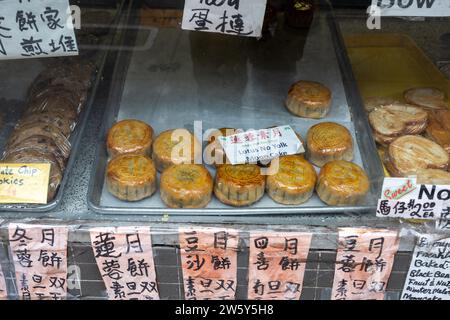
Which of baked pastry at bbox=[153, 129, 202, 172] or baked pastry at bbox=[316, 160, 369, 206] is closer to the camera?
baked pastry at bbox=[316, 160, 369, 206]

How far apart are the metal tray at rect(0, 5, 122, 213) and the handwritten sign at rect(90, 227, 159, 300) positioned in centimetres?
22

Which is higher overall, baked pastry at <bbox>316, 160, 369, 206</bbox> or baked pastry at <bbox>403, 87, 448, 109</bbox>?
baked pastry at <bbox>403, 87, 448, 109</bbox>

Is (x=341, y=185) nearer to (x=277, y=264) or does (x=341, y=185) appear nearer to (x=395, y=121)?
(x=277, y=264)

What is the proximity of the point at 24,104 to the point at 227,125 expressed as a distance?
2.86 feet

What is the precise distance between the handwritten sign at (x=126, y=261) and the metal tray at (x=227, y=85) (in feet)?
0.45

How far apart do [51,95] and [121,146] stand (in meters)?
0.47

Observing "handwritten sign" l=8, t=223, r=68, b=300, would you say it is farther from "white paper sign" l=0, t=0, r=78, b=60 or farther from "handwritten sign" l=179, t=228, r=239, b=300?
"white paper sign" l=0, t=0, r=78, b=60

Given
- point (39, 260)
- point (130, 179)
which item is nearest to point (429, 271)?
point (130, 179)

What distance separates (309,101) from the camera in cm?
189

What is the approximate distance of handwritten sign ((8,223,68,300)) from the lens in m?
1.41

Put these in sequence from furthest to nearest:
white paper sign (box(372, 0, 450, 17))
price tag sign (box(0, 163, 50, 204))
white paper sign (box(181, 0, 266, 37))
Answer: price tag sign (box(0, 163, 50, 204)) → white paper sign (box(181, 0, 266, 37)) → white paper sign (box(372, 0, 450, 17))

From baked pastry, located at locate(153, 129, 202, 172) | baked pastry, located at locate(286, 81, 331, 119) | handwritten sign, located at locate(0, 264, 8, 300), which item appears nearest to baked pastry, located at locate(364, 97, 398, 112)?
baked pastry, located at locate(286, 81, 331, 119)

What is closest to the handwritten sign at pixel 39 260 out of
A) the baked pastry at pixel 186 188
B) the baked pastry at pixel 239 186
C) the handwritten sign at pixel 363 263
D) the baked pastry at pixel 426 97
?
the baked pastry at pixel 186 188
